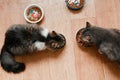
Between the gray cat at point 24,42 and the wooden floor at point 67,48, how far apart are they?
0.26 ft

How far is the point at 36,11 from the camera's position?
1.70 meters

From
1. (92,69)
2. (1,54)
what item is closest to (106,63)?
(92,69)

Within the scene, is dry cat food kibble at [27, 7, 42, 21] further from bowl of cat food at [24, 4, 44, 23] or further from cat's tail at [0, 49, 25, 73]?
cat's tail at [0, 49, 25, 73]

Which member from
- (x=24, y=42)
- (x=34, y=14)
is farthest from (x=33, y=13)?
(x=24, y=42)

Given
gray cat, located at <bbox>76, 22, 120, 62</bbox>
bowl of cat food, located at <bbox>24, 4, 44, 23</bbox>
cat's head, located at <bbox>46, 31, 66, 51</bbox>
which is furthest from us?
bowl of cat food, located at <bbox>24, 4, 44, 23</bbox>

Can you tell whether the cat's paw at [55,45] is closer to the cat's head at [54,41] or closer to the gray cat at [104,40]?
the cat's head at [54,41]

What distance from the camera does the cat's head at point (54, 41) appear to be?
4.98 ft

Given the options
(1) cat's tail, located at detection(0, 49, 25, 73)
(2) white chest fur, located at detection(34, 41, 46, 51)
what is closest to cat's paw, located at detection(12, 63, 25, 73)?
(1) cat's tail, located at detection(0, 49, 25, 73)

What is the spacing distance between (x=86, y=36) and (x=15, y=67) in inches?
21.3

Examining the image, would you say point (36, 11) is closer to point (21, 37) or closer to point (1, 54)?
point (21, 37)

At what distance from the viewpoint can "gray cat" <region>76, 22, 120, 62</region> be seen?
1407 mm

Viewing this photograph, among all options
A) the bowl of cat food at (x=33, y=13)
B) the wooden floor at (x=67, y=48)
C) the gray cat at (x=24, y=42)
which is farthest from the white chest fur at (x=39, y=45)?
the bowl of cat food at (x=33, y=13)

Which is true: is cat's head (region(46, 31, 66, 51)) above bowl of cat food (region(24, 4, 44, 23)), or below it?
below

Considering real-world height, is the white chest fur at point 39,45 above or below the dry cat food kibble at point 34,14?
below
